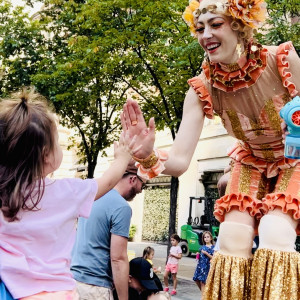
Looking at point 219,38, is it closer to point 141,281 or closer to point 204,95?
point 204,95

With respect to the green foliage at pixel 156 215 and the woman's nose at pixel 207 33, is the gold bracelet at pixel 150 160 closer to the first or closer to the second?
the woman's nose at pixel 207 33

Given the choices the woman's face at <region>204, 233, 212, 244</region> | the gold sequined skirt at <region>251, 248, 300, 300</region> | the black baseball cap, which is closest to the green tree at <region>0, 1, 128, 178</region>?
the woman's face at <region>204, 233, 212, 244</region>

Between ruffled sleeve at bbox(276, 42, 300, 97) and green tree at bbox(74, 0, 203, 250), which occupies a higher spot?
green tree at bbox(74, 0, 203, 250)

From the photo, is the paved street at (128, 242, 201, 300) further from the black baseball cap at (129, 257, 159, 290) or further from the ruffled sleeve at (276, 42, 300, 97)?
the ruffled sleeve at (276, 42, 300, 97)

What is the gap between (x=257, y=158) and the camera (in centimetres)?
271

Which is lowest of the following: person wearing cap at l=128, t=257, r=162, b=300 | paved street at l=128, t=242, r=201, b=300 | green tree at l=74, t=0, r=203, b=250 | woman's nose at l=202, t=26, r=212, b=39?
paved street at l=128, t=242, r=201, b=300

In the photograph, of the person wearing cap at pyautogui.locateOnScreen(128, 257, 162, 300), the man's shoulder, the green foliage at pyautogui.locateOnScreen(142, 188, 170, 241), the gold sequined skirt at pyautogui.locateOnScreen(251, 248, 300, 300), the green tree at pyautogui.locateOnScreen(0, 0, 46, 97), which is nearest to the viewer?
the gold sequined skirt at pyautogui.locateOnScreen(251, 248, 300, 300)

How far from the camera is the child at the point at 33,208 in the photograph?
1.98 m

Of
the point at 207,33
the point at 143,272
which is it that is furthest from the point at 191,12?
the point at 143,272

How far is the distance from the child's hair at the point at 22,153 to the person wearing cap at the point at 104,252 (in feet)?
4.76

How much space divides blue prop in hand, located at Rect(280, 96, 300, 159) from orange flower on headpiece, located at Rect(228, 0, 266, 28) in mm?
477

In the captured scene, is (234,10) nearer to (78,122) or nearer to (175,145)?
(175,145)

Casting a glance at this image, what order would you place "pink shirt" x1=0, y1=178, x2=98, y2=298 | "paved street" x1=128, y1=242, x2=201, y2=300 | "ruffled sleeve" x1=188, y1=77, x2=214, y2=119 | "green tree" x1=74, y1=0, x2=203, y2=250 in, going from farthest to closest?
"green tree" x1=74, y1=0, x2=203, y2=250 < "paved street" x1=128, y1=242, x2=201, y2=300 < "ruffled sleeve" x1=188, y1=77, x2=214, y2=119 < "pink shirt" x1=0, y1=178, x2=98, y2=298

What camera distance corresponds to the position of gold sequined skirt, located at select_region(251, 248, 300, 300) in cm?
219
